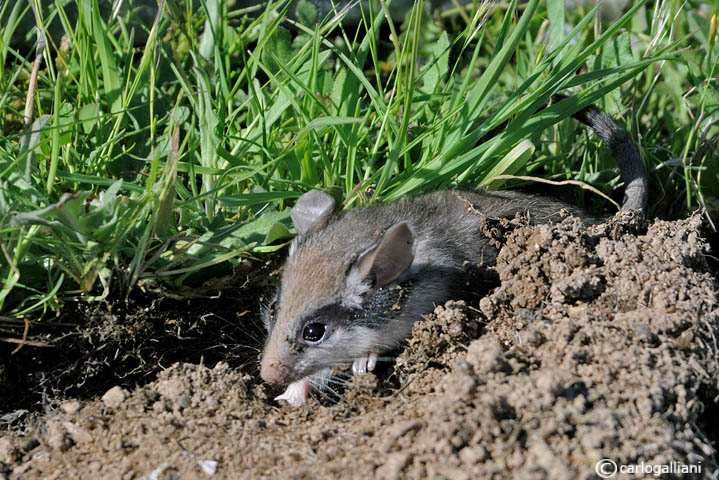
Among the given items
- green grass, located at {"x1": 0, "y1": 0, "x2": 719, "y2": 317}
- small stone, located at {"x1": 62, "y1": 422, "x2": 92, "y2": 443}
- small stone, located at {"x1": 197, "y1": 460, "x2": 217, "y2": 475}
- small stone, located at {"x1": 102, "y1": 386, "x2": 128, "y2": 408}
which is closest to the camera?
small stone, located at {"x1": 197, "y1": 460, "x2": 217, "y2": 475}

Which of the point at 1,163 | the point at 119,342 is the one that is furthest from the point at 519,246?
the point at 1,163

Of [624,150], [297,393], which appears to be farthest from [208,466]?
[624,150]

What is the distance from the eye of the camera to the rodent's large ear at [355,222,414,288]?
3.53 m

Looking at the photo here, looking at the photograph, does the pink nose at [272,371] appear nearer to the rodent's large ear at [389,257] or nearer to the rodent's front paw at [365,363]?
the rodent's front paw at [365,363]

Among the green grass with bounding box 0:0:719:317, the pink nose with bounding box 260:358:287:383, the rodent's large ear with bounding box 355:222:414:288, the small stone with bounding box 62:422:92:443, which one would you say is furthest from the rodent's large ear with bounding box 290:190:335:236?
the small stone with bounding box 62:422:92:443

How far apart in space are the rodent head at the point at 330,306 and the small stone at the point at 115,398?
2.25 ft

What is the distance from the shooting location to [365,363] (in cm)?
376

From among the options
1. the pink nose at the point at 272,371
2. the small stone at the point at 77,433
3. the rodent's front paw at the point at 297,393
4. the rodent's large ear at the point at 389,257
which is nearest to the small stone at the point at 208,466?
the small stone at the point at 77,433

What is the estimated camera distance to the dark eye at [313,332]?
3.76m

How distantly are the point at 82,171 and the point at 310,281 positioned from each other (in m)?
1.37

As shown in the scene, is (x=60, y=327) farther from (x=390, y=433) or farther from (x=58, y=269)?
(x=390, y=433)

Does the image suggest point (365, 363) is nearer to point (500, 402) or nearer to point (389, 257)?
point (389, 257)

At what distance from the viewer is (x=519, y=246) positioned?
12.6 feet

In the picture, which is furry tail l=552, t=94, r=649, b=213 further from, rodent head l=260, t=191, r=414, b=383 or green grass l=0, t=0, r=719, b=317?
rodent head l=260, t=191, r=414, b=383
